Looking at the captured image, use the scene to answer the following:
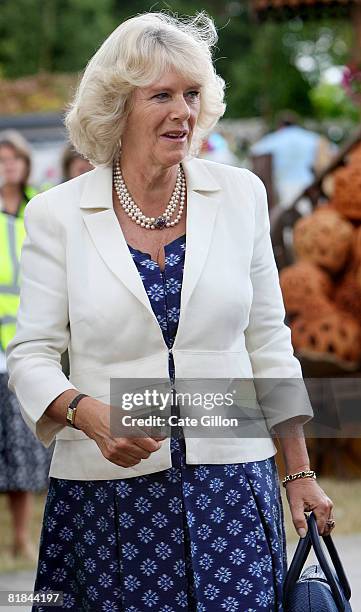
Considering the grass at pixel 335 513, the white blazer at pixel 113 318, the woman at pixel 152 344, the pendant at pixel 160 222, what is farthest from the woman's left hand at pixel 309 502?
the grass at pixel 335 513

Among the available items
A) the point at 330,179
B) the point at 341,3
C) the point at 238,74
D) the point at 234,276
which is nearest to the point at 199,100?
the point at 234,276

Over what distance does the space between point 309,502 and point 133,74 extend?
109 centimetres

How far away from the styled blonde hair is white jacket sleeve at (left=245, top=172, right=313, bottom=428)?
335mm

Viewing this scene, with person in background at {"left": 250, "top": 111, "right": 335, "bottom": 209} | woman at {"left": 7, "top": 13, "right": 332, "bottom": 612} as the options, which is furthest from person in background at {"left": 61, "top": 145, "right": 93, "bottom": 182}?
person in background at {"left": 250, "top": 111, "right": 335, "bottom": 209}

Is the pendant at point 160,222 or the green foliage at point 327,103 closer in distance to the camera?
the pendant at point 160,222

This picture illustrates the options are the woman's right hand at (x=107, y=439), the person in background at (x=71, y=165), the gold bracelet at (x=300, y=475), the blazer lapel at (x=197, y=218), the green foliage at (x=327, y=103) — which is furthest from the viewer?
the green foliage at (x=327, y=103)

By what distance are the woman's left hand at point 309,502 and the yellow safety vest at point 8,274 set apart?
135 inches

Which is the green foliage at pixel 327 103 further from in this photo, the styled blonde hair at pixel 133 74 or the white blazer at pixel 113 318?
the white blazer at pixel 113 318

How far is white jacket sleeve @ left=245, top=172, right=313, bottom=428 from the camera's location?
3221mm

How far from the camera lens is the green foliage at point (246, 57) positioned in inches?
1200

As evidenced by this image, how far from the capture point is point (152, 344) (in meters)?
3.07

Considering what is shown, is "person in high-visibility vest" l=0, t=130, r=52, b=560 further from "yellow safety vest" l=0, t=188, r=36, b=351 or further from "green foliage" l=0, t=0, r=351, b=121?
"green foliage" l=0, t=0, r=351, b=121

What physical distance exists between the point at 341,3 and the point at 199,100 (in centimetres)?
914

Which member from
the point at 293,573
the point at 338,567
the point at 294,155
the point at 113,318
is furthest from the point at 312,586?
the point at 294,155
